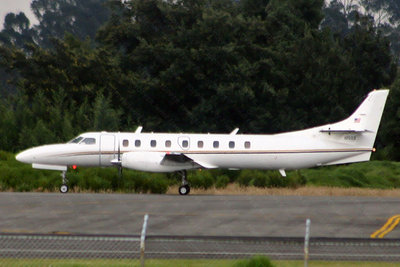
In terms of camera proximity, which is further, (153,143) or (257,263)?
(153,143)

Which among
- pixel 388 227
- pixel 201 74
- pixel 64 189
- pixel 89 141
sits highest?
pixel 201 74

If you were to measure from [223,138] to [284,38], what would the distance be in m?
35.2

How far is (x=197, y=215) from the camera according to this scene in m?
25.7

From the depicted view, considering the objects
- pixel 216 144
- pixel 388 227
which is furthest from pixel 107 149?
pixel 388 227

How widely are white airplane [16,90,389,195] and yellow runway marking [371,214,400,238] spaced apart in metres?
9.70

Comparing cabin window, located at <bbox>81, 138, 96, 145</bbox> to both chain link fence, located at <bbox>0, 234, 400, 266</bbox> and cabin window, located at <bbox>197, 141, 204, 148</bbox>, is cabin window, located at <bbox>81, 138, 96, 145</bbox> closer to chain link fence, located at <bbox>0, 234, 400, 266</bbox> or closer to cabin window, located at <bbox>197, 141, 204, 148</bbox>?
cabin window, located at <bbox>197, 141, 204, 148</bbox>

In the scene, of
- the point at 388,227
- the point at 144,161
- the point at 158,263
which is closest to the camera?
the point at 158,263

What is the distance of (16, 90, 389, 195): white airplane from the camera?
34.1 meters

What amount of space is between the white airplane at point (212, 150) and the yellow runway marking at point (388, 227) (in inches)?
382

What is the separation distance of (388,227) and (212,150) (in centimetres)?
1223

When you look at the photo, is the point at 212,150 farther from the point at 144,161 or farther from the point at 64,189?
the point at 64,189

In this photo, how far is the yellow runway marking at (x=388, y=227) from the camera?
2219cm

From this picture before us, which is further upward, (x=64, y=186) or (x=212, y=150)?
(x=212, y=150)

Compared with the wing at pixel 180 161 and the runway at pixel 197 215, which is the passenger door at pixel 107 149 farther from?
the runway at pixel 197 215
